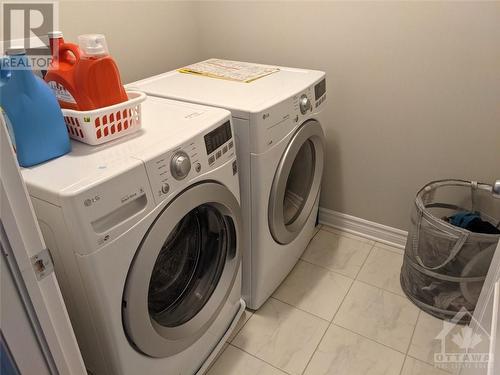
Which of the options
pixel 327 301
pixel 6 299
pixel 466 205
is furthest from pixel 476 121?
pixel 6 299

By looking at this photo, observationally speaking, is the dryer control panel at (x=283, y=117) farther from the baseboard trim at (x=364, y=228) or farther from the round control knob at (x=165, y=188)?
the baseboard trim at (x=364, y=228)

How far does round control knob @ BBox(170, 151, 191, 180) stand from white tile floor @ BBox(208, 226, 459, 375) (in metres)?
0.75

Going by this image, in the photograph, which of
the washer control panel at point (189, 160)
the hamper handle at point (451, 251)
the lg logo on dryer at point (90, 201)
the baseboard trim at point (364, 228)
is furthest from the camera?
the baseboard trim at point (364, 228)

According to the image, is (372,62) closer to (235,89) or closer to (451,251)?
(235,89)

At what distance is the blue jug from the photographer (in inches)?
28.8

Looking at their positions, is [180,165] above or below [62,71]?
below

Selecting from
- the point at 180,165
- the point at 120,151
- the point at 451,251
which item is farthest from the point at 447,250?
the point at 120,151

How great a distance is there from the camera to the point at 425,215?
1354 millimetres

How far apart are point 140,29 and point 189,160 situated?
88 cm

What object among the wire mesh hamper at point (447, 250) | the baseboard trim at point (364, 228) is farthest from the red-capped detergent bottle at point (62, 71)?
the baseboard trim at point (364, 228)

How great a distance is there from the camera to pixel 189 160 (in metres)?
0.90

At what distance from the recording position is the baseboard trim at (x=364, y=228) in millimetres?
1777

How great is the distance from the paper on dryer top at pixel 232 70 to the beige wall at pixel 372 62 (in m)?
0.18

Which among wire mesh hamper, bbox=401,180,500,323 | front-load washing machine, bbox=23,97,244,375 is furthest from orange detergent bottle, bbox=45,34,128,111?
wire mesh hamper, bbox=401,180,500,323
